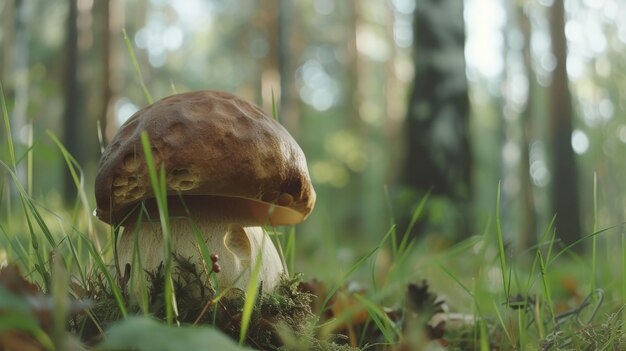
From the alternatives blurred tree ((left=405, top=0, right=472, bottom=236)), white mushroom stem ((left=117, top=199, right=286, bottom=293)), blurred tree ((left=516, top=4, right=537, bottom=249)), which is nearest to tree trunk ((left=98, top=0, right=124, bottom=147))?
blurred tree ((left=405, top=0, right=472, bottom=236))

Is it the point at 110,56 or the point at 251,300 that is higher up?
the point at 110,56

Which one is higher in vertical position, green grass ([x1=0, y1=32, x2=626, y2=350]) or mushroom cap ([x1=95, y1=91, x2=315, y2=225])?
mushroom cap ([x1=95, y1=91, x2=315, y2=225])

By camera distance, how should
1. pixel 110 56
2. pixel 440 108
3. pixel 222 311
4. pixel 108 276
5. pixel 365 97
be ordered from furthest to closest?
pixel 365 97
pixel 110 56
pixel 440 108
pixel 222 311
pixel 108 276

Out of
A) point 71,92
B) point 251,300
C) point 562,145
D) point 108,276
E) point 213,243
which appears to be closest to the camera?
point 251,300

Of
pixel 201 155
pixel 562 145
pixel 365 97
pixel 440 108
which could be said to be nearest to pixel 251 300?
pixel 201 155

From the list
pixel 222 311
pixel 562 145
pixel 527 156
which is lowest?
pixel 527 156

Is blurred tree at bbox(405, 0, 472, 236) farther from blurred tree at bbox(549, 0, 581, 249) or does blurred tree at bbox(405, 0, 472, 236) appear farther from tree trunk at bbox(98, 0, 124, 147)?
blurred tree at bbox(549, 0, 581, 249)

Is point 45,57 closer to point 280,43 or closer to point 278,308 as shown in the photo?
point 280,43

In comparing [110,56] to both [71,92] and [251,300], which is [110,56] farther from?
[251,300]
